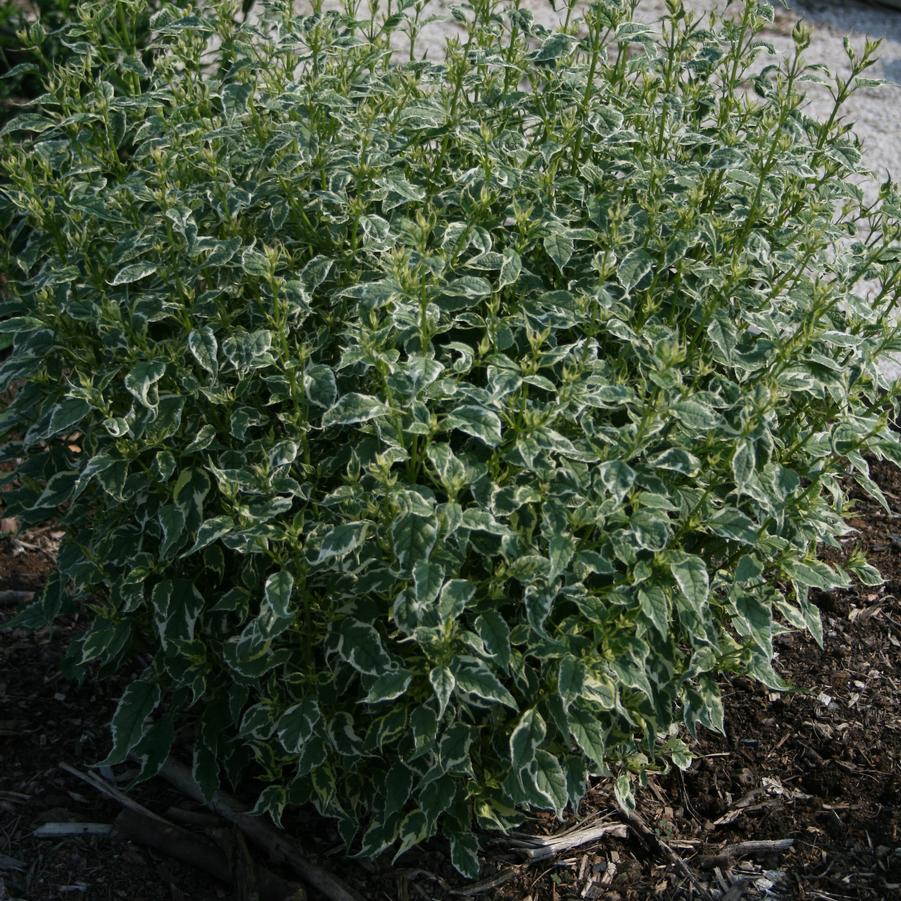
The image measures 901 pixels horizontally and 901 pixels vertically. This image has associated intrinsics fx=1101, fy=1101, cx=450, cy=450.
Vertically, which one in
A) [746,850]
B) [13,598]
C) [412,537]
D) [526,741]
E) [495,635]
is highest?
[412,537]

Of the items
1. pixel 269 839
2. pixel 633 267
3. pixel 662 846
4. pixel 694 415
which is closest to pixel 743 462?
pixel 694 415

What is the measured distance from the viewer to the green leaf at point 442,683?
2295 millimetres

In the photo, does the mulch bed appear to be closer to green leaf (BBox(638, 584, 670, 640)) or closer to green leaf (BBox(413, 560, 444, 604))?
green leaf (BBox(638, 584, 670, 640))

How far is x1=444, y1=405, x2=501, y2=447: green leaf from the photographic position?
2.34 meters

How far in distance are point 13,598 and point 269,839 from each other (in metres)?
1.45

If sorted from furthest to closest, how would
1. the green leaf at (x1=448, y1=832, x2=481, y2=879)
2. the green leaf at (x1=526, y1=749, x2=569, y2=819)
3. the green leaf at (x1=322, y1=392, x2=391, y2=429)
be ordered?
the green leaf at (x1=448, y1=832, x2=481, y2=879), the green leaf at (x1=526, y1=749, x2=569, y2=819), the green leaf at (x1=322, y1=392, x2=391, y2=429)

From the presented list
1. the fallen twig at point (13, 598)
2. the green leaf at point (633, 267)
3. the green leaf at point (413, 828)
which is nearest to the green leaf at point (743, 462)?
the green leaf at point (633, 267)

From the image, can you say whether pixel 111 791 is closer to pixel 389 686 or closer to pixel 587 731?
pixel 389 686

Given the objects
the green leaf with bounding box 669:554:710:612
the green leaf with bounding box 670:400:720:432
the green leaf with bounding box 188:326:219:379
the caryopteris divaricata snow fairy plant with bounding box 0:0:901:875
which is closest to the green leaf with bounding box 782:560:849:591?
the caryopteris divaricata snow fairy plant with bounding box 0:0:901:875

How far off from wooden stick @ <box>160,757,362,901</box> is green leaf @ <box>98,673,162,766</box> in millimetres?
272

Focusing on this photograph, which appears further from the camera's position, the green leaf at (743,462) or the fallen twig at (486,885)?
the fallen twig at (486,885)

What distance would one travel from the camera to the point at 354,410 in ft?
7.82

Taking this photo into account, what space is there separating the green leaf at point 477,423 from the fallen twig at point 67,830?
1.65m

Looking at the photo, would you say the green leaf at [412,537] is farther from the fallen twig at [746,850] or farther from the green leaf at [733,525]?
the fallen twig at [746,850]
